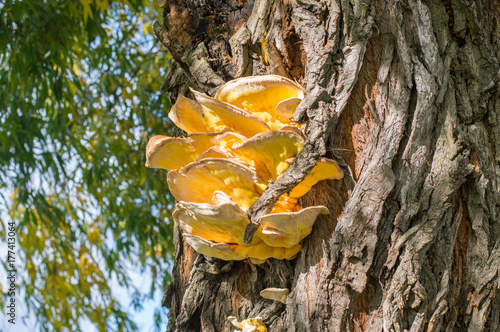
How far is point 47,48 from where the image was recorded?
2965mm

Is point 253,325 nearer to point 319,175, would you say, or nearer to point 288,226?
point 288,226

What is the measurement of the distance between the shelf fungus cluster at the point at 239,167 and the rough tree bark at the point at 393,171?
0.18 ft

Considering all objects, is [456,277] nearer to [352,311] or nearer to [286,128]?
[352,311]

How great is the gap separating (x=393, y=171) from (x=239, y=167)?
0.35 metres

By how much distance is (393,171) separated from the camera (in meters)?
1.02

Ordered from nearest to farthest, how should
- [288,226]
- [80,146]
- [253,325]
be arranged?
1. [288,226]
2. [253,325]
3. [80,146]

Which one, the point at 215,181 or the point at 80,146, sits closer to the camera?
the point at 215,181

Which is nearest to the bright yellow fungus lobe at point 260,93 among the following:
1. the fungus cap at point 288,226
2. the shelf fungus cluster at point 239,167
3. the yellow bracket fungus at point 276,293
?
the shelf fungus cluster at point 239,167

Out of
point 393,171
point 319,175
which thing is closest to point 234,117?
point 319,175

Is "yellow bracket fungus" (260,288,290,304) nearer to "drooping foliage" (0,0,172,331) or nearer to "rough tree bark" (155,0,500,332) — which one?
"rough tree bark" (155,0,500,332)

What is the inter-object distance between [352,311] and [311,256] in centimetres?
15

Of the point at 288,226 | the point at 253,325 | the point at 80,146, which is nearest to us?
the point at 288,226

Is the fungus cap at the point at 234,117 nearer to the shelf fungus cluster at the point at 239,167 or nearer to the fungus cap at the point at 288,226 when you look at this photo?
the shelf fungus cluster at the point at 239,167

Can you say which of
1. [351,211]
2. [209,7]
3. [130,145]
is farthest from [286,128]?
[130,145]
